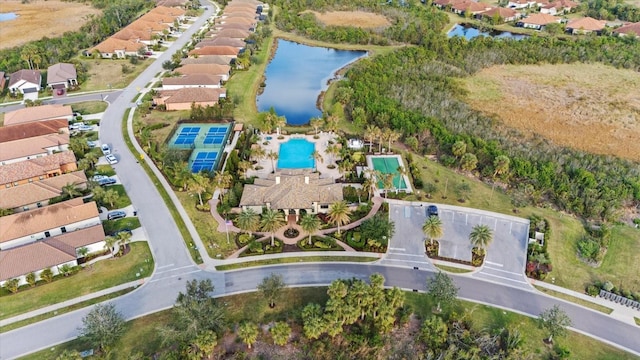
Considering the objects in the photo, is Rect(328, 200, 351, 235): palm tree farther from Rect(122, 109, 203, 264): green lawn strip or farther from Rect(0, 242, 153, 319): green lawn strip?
Rect(0, 242, 153, 319): green lawn strip

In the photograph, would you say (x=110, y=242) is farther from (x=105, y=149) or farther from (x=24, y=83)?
(x=24, y=83)

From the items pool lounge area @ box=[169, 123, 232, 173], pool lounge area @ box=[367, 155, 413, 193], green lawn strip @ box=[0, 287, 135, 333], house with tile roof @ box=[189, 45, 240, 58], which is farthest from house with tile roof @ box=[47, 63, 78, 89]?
pool lounge area @ box=[367, 155, 413, 193]

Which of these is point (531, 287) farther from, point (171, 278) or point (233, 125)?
point (233, 125)

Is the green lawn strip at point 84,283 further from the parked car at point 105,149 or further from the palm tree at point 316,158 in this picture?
the palm tree at point 316,158

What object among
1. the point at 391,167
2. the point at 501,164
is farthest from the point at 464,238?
the point at 391,167

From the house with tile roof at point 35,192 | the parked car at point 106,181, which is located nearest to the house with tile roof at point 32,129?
the house with tile roof at point 35,192

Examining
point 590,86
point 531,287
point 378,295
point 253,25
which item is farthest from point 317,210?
point 253,25
